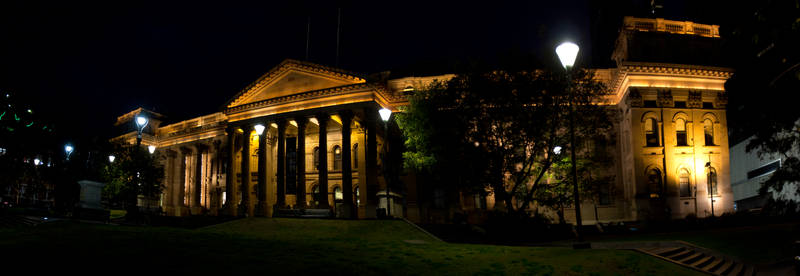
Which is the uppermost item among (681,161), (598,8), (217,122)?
(598,8)

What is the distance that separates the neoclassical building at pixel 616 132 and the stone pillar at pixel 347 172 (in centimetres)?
8

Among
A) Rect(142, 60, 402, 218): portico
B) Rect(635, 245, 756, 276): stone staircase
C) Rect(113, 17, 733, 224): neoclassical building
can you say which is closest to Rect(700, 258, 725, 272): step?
Rect(635, 245, 756, 276): stone staircase

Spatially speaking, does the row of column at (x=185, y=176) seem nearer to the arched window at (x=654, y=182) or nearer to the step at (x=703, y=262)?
the arched window at (x=654, y=182)

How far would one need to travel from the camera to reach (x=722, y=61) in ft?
132

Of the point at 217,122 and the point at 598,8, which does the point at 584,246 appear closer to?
the point at 217,122

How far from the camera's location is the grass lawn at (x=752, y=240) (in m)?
20.6

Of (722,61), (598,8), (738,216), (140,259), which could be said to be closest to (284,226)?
(140,259)

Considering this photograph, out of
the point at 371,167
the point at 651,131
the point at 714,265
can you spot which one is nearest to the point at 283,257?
the point at 714,265

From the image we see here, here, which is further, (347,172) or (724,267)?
(347,172)

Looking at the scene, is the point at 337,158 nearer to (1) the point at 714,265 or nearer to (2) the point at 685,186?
(2) the point at 685,186

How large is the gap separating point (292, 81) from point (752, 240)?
1311 inches

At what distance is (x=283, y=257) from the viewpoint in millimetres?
13172

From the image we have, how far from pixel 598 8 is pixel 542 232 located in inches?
3655

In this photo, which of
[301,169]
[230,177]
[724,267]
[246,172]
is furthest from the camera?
[230,177]
